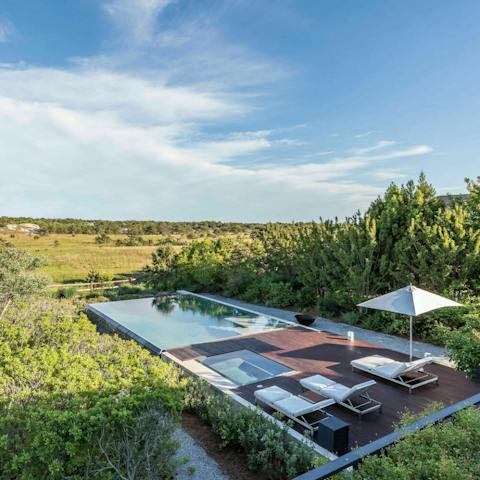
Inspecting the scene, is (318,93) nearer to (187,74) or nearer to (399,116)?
(399,116)

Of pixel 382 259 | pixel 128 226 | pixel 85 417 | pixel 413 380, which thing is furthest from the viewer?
pixel 128 226

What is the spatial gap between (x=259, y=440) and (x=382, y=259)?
8.77 metres

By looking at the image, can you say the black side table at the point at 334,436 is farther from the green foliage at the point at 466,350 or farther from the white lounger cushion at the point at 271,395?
the green foliage at the point at 466,350

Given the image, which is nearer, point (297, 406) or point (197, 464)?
point (197, 464)

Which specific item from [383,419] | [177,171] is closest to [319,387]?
[383,419]

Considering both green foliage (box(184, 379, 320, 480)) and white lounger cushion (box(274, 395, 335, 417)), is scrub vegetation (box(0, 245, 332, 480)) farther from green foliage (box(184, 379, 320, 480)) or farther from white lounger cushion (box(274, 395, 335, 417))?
white lounger cushion (box(274, 395, 335, 417))

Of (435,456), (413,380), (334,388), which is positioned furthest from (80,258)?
(435,456)

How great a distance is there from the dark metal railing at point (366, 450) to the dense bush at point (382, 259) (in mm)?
7015

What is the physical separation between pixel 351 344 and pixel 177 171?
1344 cm

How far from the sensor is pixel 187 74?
41.3 feet

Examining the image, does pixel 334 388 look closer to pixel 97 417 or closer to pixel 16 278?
pixel 97 417

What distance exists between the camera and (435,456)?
2355 millimetres

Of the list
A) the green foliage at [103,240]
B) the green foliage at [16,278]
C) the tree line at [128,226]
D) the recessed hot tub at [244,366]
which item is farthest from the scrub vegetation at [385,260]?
the tree line at [128,226]

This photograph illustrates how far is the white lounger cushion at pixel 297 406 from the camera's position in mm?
5668
